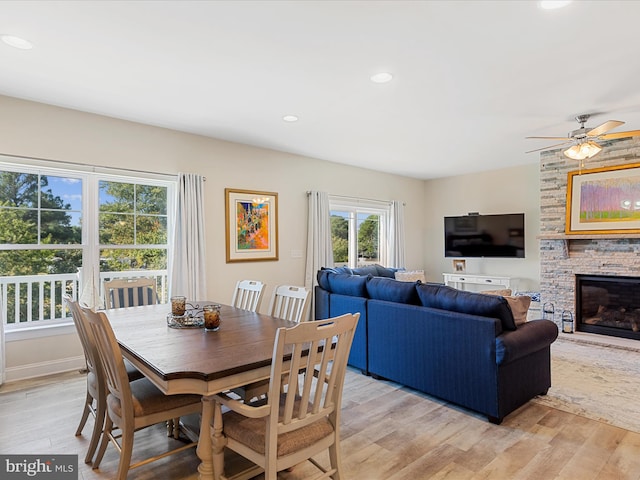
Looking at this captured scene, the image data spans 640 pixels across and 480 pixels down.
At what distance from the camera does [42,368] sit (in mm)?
3615

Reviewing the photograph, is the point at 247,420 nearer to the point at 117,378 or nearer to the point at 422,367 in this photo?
the point at 117,378

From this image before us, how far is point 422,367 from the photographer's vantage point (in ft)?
10.5

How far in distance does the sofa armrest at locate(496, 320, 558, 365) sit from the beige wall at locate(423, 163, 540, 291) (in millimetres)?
3399

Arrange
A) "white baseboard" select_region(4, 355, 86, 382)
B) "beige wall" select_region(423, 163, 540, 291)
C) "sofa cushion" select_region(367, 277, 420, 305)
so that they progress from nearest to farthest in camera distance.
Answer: "sofa cushion" select_region(367, 277, 420, 305) < "white baseboard" select_region(4, 355, 86, 382) < "beige wall" select_region(423, 163, 540, 291)

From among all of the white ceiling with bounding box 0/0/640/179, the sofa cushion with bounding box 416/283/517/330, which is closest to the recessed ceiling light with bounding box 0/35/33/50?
the white ceiling with bounding box 0/0/640/179

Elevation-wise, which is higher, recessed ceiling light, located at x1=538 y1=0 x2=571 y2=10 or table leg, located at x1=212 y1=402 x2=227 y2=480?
recessed ceiling light, located at x1=538 y1=0 x2=571 y2=10

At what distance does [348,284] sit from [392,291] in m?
0.63

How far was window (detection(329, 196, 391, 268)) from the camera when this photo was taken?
639 centimetres

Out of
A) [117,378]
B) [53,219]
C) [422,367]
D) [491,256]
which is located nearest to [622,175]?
[491,256]

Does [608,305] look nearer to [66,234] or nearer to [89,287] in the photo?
[89,287]

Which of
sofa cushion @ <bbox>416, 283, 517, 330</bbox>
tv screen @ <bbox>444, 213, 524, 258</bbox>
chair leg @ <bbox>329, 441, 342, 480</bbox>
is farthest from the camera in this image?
tv screen @ <bbox>444, 213, 524, 258</bbox>

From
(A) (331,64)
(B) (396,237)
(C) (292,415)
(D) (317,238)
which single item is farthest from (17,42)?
(B) (396,237)

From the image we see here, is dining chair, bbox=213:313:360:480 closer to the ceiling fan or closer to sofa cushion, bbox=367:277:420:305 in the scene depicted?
sofa cushion, bbox=367:277:420:305

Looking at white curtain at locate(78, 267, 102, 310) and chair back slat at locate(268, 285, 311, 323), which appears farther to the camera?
white curtain at locate(78, 267, 102, 310)
